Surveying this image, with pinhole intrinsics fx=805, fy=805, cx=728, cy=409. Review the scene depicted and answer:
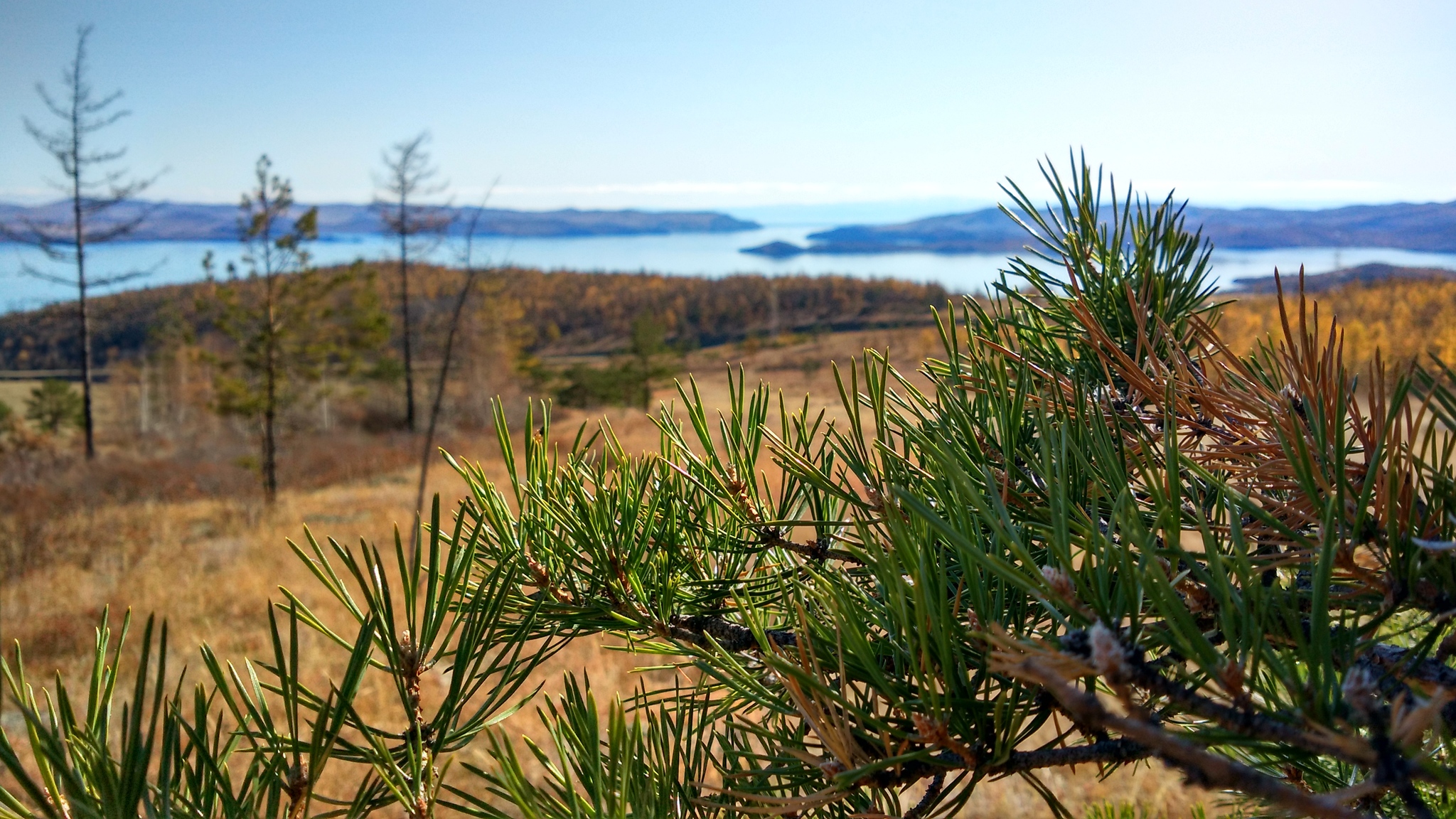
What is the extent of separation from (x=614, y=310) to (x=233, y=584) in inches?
1723

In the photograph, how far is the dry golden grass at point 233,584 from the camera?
124 inches

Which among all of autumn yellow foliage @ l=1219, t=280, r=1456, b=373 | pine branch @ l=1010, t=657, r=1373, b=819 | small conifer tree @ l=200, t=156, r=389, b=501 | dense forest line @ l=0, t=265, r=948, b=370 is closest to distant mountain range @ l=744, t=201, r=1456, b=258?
pine branch @ l=1010, t=657, r=1373, b=819

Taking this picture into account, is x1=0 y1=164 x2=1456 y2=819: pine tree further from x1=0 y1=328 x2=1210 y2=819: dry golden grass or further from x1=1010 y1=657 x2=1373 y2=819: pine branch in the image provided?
x1=0 y1=328 x2=1210 y2=819: dry golden grass

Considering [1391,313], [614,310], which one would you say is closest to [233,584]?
[1391,313]

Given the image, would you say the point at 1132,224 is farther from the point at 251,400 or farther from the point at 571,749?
the point at 251,400

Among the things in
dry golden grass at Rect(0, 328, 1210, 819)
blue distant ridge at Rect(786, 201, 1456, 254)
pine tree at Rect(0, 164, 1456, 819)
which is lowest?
dry golden grass at Rect(0, 328, 1210, 819)

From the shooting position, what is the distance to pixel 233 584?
282 inches

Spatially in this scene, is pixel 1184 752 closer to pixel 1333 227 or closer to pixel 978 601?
pixel 978 601

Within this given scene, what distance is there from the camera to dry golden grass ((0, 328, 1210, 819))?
3.15 meters

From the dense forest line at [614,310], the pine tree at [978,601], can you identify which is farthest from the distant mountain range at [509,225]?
the pine tree at [978,601]

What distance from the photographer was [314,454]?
18.0 metres

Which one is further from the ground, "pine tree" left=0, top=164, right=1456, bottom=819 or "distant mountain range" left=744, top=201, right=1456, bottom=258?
"distant mountain range" left=744, top=201, right=1456, bottom=258

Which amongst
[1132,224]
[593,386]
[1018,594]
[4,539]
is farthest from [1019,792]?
[593,386]

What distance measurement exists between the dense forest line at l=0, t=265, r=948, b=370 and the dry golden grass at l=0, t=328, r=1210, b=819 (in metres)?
21.4
